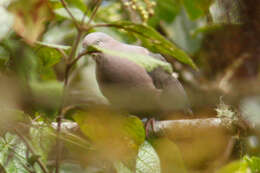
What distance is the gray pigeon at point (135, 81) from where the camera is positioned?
1.69m

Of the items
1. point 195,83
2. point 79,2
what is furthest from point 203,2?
point 195,83

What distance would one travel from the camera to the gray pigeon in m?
1.69

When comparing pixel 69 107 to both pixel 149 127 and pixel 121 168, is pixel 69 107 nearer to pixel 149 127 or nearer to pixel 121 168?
pixel 121 168

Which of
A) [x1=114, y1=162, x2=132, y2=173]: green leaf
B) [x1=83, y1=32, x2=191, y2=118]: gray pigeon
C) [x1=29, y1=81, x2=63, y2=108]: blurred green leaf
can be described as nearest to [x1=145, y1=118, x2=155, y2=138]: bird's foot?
[x1=83, y1=32, x2=191, y2=118]: gray pigeon

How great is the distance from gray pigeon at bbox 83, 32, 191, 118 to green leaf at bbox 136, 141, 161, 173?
26cm

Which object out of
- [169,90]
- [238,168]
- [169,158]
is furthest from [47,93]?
[169,90]

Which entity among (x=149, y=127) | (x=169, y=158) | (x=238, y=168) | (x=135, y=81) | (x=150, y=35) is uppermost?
(x=135, y=81)

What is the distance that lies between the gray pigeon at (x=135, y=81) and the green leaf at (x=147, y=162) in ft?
0.86

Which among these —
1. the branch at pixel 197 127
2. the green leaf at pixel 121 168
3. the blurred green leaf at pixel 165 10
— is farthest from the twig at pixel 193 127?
the blurred green leaf at pixel 165 10

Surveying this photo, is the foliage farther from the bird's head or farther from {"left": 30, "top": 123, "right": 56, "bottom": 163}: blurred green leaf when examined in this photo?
the bird's head

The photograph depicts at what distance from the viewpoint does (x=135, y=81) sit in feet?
5.68

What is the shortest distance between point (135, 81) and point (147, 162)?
1.91 feet

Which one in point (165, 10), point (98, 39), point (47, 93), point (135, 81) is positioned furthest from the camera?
point (165, 10)

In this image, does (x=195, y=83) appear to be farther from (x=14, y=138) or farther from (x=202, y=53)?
(x=14, y=138)
